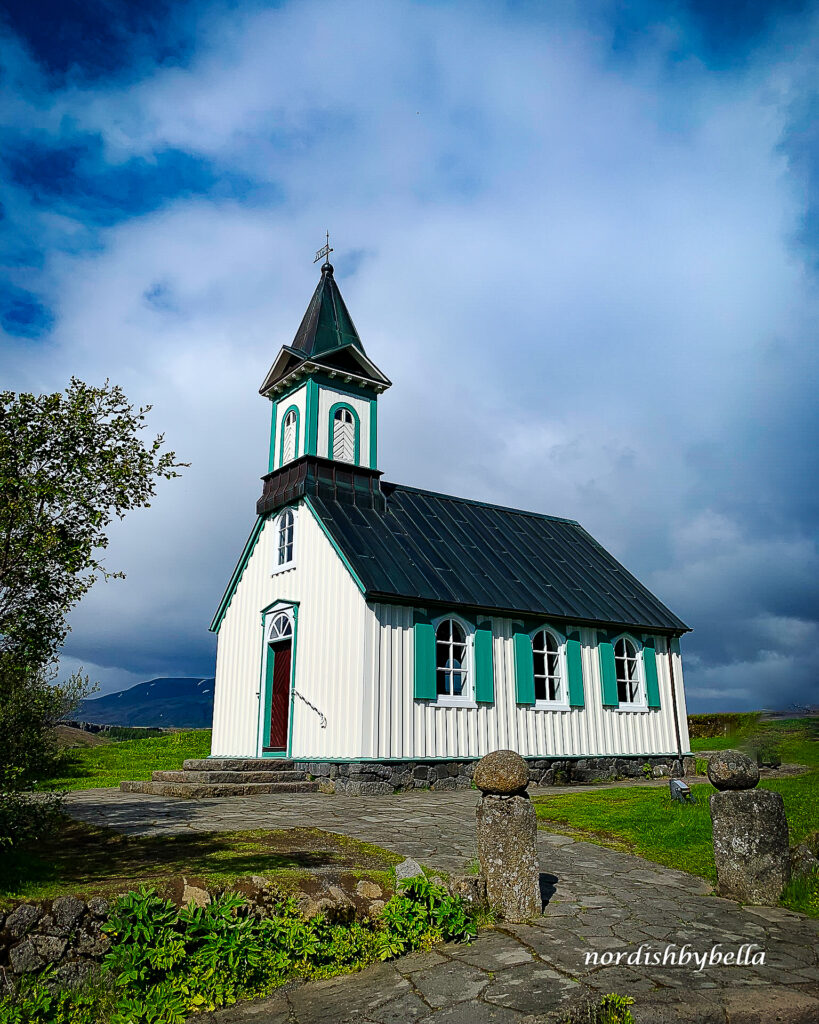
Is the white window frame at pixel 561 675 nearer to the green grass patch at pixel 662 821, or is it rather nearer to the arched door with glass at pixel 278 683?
the green grass patch at pixel 662 821

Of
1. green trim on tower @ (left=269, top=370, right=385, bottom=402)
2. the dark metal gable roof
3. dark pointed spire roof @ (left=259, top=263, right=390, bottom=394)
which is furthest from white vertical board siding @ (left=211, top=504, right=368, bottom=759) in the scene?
dark pointed spire roof @ (left=259, top=263, right=390, bottom=394)

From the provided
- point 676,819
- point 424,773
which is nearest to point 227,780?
point 424,773

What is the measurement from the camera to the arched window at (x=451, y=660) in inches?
634

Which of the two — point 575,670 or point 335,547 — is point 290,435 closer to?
point 335,547

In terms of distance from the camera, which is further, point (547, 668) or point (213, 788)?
point (547, 668)

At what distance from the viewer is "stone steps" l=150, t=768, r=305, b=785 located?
46.5 feet

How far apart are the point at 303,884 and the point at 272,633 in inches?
480

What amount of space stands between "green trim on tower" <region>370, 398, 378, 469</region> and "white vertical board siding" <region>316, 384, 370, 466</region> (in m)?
0.08

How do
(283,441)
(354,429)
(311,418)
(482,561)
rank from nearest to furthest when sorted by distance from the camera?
(311,418) → (482,561) → (354,429) → (283,441)

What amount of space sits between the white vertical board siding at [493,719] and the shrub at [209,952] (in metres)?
8.91

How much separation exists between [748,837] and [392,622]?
9.26 m

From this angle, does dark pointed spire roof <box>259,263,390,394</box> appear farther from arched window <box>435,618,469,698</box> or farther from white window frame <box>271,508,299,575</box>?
arched window <box>435,618,469,698</box>

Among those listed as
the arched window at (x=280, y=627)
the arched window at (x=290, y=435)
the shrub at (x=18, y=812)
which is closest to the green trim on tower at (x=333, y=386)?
the arched window at (x=290, y=435)

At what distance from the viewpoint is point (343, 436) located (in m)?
18.6
